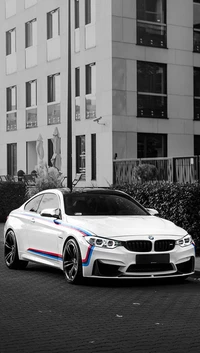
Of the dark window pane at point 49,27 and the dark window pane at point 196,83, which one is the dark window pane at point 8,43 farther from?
the dark window pane at point 196,83

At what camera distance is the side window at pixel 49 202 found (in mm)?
12445

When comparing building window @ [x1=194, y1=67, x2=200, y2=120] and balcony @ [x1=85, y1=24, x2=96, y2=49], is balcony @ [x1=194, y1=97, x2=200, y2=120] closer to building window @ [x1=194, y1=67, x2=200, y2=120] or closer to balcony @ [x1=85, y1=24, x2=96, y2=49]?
building window @ [x1=194, y1=67, x2=200, y2=120]

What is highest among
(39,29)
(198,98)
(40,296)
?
(39,29)

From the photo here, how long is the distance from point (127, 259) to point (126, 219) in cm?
117

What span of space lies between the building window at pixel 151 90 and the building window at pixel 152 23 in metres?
0.97

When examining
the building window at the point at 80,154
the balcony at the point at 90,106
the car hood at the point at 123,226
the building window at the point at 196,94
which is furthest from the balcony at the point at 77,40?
the car hood at the point at 123,226

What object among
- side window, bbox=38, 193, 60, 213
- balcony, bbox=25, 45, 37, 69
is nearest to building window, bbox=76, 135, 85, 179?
balcony, bbox=25, 45, 37, 69

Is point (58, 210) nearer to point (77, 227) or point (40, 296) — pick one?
point (77, 227)

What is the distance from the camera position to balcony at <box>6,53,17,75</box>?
3819 centimetres

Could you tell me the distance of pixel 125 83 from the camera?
30.4 m

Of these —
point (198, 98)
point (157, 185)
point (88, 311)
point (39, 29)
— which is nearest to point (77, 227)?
point (88, 311)

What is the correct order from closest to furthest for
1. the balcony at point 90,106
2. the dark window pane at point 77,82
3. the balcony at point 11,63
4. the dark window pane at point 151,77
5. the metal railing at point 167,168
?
the metal railing at point 167,168
the dark window pane at point 151,77
the balcony at point 90,106
the dark window pane at point 77,82
the balcony at point 11,63

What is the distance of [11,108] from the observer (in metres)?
38.5

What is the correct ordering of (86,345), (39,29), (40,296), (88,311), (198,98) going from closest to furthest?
(86,345)
(88,311)
(40,296)
(198,98)
(39,29)
